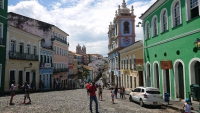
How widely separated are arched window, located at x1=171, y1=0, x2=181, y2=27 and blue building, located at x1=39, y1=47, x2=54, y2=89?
21230 mm

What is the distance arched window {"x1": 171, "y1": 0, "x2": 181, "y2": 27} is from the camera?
14.2 meters

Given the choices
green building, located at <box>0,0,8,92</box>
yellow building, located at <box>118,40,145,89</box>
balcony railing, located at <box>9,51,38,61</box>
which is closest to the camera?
green building, located at <box>0,0,8,92</box>

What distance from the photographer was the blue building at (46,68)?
3003cm

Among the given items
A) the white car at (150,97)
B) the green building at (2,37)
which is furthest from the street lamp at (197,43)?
the green building at (2,37)

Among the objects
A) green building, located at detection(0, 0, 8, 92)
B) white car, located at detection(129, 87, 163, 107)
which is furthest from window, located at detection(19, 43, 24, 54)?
white car, located at detection(129, 87, 163, 107)

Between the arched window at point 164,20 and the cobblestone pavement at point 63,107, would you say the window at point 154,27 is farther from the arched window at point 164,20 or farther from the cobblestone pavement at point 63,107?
the cobblestone pavement at point 63,107

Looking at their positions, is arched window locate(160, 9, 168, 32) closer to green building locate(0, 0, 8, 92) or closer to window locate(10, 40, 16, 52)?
green building locate(0, 0, 8, 92)

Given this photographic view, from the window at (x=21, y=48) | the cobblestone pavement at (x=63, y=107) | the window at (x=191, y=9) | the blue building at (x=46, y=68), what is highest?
the window at (x=191, y=9)

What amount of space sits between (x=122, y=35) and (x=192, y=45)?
81.6ft

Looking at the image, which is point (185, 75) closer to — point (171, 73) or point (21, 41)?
point (171, 73)

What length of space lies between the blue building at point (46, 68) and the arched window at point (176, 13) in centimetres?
2123

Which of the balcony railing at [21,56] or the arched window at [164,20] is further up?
the arched window at [164,20]

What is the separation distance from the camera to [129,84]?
30312mm

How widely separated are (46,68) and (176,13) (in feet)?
75.6
